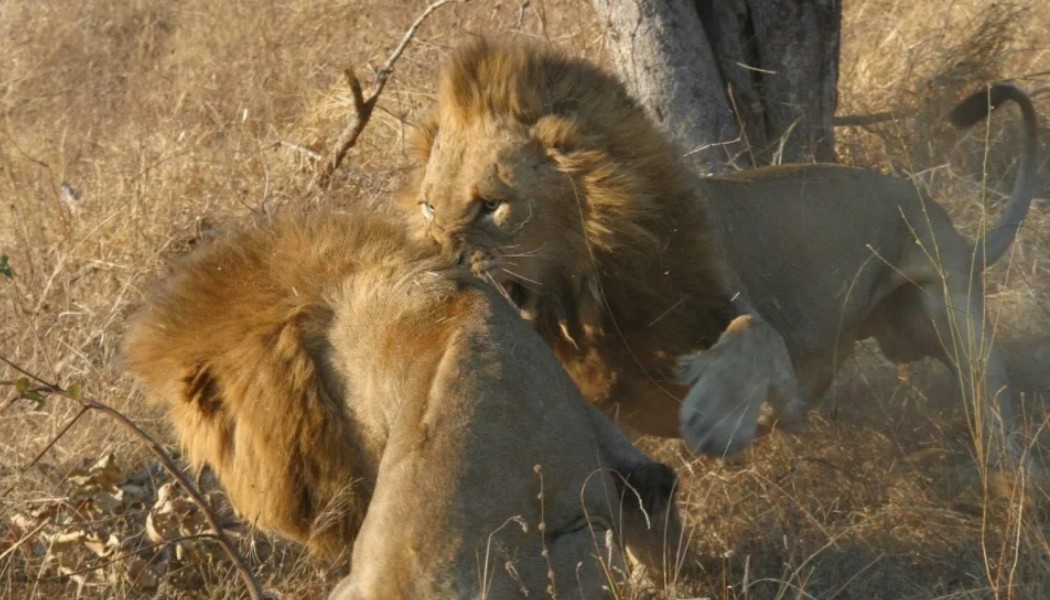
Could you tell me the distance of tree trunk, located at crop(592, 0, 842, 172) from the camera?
5.21 m

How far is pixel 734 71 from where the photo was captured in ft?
18.1

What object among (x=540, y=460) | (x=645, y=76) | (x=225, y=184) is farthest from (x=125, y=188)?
(x=540, y=460)

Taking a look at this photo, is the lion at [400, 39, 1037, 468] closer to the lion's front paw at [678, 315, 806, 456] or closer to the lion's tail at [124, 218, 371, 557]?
the lion's front paw at [678, 315, 806, 456]

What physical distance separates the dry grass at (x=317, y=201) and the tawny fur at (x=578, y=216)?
500 mm

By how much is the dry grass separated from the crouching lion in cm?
54

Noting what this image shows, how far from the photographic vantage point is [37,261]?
17.9ft

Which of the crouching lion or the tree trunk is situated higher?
the tree trunk

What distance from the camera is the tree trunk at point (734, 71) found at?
521 centimetres

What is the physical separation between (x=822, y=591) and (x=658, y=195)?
108 centimetres

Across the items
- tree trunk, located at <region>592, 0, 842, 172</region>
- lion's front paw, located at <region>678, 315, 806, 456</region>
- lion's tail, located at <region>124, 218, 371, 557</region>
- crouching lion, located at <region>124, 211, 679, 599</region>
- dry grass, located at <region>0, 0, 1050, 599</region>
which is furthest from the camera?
tree trunk, located at <region>592, 0, 842, 172</region>

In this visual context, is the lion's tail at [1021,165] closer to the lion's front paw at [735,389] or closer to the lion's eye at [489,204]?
the lion's front paw at [735,389]

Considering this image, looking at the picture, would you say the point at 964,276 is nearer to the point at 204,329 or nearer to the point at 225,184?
the point at 204,329

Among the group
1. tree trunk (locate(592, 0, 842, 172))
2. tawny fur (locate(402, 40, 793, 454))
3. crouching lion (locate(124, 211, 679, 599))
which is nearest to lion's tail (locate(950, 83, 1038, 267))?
tree trunk (locate(592, 0, 842, 172))

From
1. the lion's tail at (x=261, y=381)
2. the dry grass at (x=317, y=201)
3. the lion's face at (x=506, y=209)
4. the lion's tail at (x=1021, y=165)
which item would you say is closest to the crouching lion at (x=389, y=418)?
the lion's tail at (x=261, y=381)
